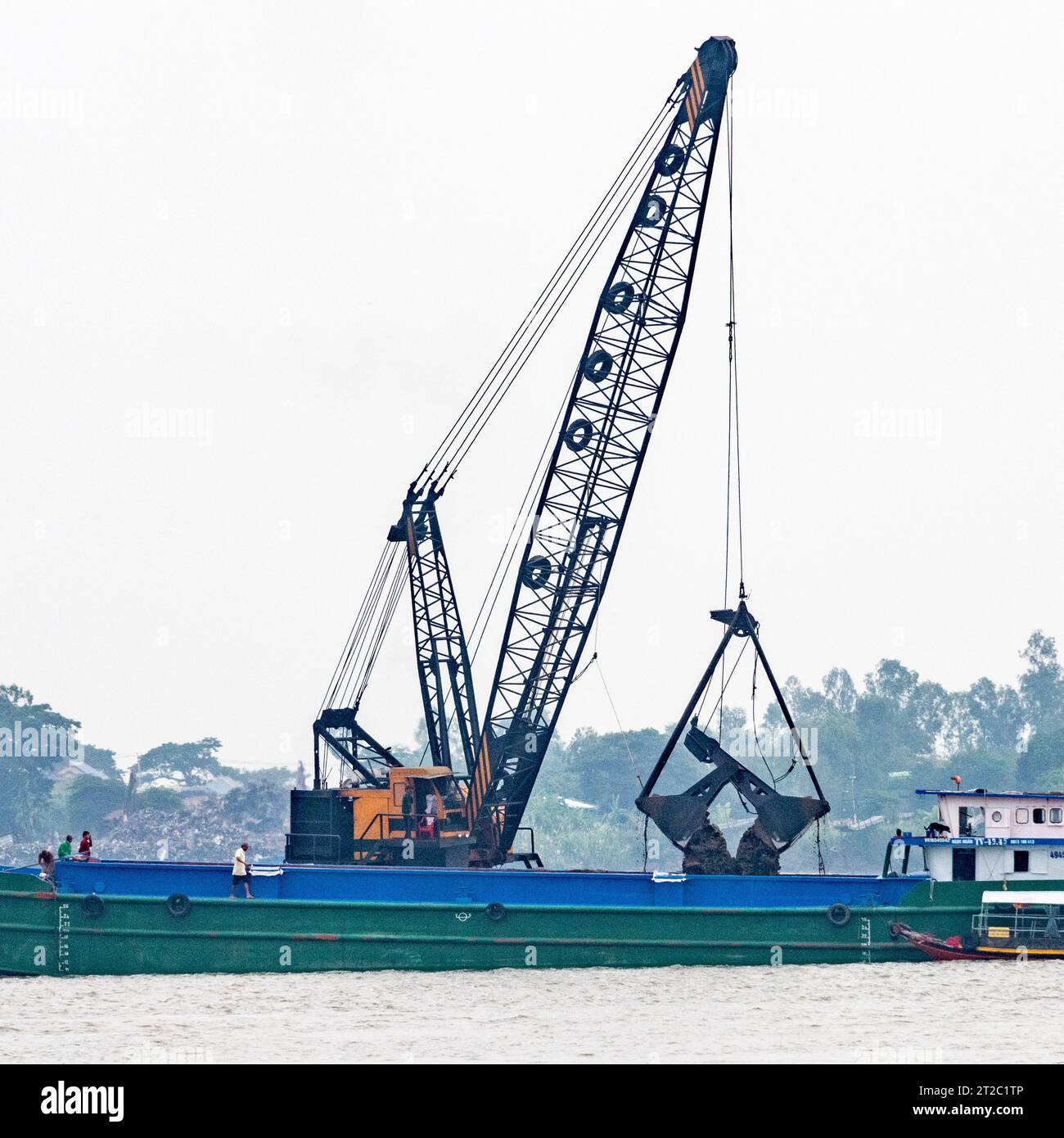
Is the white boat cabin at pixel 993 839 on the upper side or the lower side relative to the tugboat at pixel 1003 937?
upper

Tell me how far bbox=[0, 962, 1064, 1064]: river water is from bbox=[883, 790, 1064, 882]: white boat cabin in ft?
6.28

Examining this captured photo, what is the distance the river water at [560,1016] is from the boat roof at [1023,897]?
1160 mm

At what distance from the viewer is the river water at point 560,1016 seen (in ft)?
74.4

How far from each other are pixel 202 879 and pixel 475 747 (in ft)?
30.3

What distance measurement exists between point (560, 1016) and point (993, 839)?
10.9 m

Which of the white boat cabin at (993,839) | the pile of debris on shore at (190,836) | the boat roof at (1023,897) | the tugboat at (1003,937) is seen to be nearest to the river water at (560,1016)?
the tugboat at (1003,937)

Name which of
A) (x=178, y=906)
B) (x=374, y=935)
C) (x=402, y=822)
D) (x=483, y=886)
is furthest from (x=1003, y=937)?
(x=178, y=906)

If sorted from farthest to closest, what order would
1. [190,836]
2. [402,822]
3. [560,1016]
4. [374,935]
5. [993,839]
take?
[190,836]
[402,822]
[993,839]
[374,935]
[560,1016]

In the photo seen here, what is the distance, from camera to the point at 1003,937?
105 feet

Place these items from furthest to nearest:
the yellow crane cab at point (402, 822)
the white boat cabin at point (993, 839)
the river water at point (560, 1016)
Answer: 1. the yellow crane cab at point (402, 822)
2. the white boat cabin at point (993, 839)
3. the river water at point (560, 1016)

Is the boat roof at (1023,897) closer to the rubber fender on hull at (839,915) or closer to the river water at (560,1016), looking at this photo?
the river water at (560,1016)

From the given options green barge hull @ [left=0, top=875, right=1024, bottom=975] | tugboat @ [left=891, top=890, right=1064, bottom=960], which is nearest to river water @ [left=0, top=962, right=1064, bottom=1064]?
tugboat @ [left=891, top=890, right=1064, bottom=960]

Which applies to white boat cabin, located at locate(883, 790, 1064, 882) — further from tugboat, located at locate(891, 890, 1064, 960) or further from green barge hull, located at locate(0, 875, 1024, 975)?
green barge hull, located at locate(0, 875, 1024, 975)

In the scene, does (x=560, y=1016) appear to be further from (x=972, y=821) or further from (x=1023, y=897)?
(x=972, y=821)
